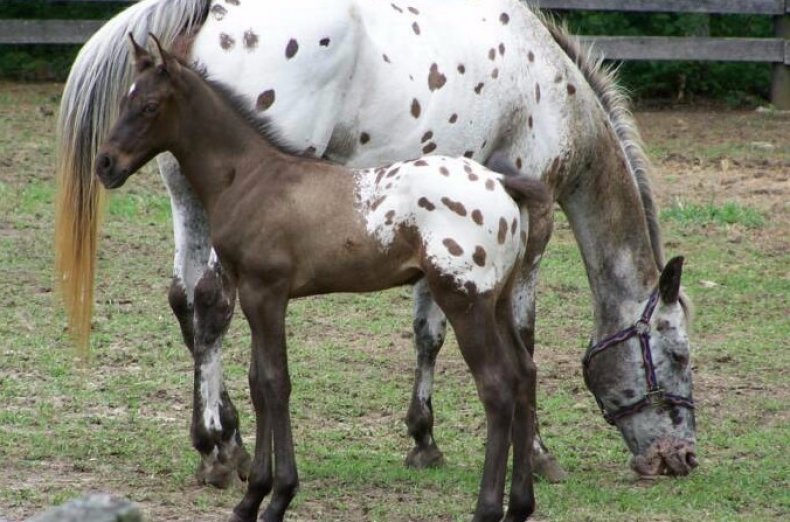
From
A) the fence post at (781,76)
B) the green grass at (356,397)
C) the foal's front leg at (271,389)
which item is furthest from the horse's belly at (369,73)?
the fence post at (781,76)

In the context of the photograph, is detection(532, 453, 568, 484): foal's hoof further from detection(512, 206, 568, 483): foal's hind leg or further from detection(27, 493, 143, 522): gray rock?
detection(27, 493, 143, 522): gray rock

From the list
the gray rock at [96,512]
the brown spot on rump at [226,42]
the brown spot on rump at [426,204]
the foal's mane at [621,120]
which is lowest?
the foal's mane at [621,120]

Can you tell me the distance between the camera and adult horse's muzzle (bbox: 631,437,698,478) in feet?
20.0

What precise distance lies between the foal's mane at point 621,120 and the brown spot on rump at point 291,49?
1.42m

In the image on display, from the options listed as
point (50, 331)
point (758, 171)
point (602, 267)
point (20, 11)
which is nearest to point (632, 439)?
point (602, 267)

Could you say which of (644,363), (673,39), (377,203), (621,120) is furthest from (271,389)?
(673,39)

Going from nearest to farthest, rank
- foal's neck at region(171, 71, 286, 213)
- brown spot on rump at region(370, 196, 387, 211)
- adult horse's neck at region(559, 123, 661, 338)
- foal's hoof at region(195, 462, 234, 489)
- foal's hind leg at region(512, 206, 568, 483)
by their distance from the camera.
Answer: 1. brown spot on rump at region(370, 196, 387, 211)
2. foal's neck at region(171, 71, 286, 213)
3. foal's hoof at region(195, 462, 234, 489)
4. foal's hind leg at region(512, 206, 568, 483)
5. adult horse's neck at region(559, 123, 661, 338)

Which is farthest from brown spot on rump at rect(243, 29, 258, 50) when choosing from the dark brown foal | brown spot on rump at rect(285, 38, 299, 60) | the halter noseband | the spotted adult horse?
the halter noseband

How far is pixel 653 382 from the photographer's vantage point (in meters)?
6.18

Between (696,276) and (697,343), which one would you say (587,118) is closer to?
(697,343)

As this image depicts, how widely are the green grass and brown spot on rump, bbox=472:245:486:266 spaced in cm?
101

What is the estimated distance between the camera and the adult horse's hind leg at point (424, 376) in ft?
20.5

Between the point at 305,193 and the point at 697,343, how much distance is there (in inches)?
147

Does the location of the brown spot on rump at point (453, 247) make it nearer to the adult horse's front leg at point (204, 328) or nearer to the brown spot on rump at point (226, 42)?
the adult horse's front leg at point (204, 328)
